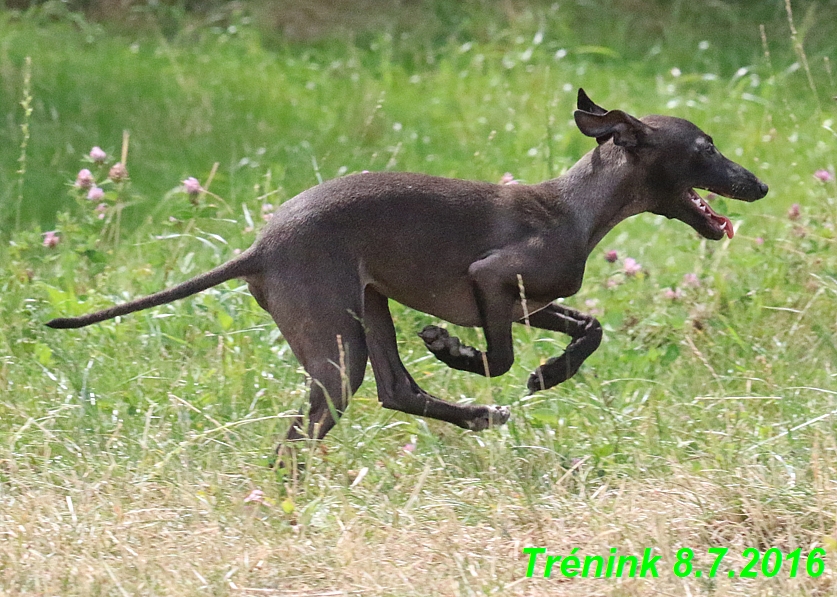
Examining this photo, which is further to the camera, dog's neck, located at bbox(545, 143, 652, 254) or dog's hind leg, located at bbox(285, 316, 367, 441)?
dog's neck, located at bbox(545, 143, 652, 254)

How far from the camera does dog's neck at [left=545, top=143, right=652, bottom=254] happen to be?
446 centimetres

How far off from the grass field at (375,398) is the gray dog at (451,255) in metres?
0.22

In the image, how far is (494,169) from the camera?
24.3 feet

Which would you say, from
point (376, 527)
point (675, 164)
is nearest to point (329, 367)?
point (376, 527)

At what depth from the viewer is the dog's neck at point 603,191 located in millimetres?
4461

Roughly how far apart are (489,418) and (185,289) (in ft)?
3.57

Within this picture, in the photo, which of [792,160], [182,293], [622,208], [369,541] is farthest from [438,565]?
[792,160]

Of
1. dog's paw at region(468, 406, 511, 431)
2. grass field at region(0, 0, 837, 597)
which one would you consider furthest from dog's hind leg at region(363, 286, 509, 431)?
grass field at region(0, 0, 837, 597)

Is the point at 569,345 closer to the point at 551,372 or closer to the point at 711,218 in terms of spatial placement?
the point at 551,372

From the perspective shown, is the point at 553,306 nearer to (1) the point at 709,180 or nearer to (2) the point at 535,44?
(1) the point at 709,180

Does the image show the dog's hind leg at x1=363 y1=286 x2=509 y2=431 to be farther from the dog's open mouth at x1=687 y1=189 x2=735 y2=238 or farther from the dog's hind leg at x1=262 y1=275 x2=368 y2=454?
the dog's open mouth at x1=687 y1=189 x2=735 y2=238

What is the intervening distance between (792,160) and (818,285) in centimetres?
240

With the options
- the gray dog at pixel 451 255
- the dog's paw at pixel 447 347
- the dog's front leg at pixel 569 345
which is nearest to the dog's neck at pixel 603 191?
the gray dog at pixel 451 255

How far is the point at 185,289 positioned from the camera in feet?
13.6
